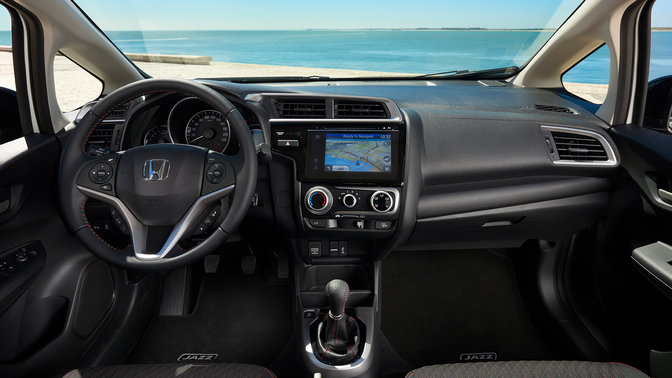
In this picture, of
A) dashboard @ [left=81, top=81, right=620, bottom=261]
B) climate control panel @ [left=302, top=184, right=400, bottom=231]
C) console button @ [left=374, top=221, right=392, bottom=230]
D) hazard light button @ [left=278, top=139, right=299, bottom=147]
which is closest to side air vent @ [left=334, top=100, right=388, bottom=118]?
dashboard @ [left=81, top=81, right=620, bottom=261]

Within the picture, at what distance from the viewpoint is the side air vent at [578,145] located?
1.87 meters

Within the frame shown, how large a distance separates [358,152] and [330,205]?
0.83ft

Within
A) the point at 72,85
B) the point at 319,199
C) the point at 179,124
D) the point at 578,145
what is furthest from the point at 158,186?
the point at 578,145

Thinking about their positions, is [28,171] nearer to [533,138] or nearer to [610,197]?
[533,138]

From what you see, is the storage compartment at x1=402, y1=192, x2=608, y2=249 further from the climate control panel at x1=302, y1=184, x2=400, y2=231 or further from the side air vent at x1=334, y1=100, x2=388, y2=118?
the side air vent at x1=334, y1=100, x2=388, y2=118

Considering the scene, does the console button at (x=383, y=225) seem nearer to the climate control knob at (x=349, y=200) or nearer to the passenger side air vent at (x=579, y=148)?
the climate control knob at (x=349, y=200)

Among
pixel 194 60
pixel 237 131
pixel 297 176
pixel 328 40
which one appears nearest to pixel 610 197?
pixel 297 176

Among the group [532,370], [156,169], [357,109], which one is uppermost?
[357,109]

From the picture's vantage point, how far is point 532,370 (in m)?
1.36

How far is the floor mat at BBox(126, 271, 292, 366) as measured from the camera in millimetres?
2219

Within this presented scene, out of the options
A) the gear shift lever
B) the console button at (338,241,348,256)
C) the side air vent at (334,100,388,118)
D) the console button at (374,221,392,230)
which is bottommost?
the gear shift lever

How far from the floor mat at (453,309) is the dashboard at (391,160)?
617 mm

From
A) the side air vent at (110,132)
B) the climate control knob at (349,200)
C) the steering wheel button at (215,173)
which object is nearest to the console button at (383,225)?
the climate control knob at (349,200)

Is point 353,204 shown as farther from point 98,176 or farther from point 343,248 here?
point 98,176
